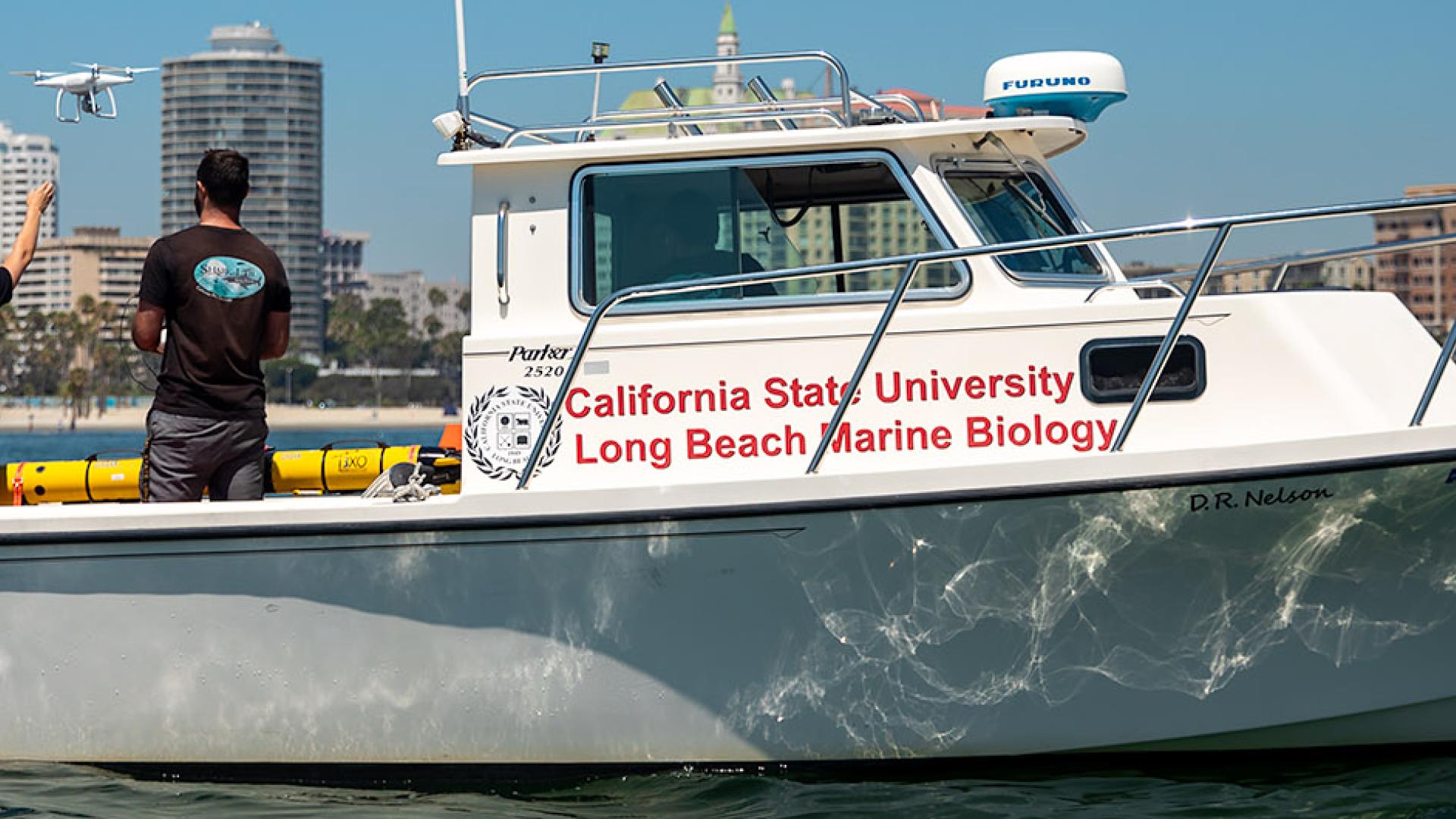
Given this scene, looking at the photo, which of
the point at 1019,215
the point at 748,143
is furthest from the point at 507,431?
the point at 1019,215

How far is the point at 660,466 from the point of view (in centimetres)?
550

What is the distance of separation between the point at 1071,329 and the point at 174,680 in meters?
3.24

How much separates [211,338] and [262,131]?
191715 mm

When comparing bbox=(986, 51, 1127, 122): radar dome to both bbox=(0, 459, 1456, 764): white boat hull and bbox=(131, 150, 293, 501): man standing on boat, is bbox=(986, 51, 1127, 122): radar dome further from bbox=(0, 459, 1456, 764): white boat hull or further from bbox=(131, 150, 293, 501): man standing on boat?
bbox=(131, 150, 293, 501): man standing on boat

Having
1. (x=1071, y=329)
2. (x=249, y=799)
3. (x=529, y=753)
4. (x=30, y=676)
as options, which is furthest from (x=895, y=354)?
(x=30, y=676)

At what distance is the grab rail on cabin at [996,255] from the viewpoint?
5.18 m

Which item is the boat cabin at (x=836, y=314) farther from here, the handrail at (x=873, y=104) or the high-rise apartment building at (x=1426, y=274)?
the high-rise apartment building at (x=1426, y=274)

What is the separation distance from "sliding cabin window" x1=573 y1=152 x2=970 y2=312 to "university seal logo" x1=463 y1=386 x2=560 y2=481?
1.36 feet

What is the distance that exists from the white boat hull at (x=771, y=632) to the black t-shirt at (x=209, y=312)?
54 cm

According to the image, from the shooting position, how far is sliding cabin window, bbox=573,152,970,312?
5773mm

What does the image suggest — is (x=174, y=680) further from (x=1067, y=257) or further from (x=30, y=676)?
(x=1067, y=257)

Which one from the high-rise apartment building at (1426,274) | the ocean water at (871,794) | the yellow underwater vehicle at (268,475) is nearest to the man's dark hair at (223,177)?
the yellow underwater vehicle at (268,475)

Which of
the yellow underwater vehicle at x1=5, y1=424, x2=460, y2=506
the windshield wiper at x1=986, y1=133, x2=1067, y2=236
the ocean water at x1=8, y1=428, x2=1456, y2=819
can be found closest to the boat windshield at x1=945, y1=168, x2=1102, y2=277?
the windshield wiper at x1=986, y1=133, x2=1067, y2=236

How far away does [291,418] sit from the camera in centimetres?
11994
